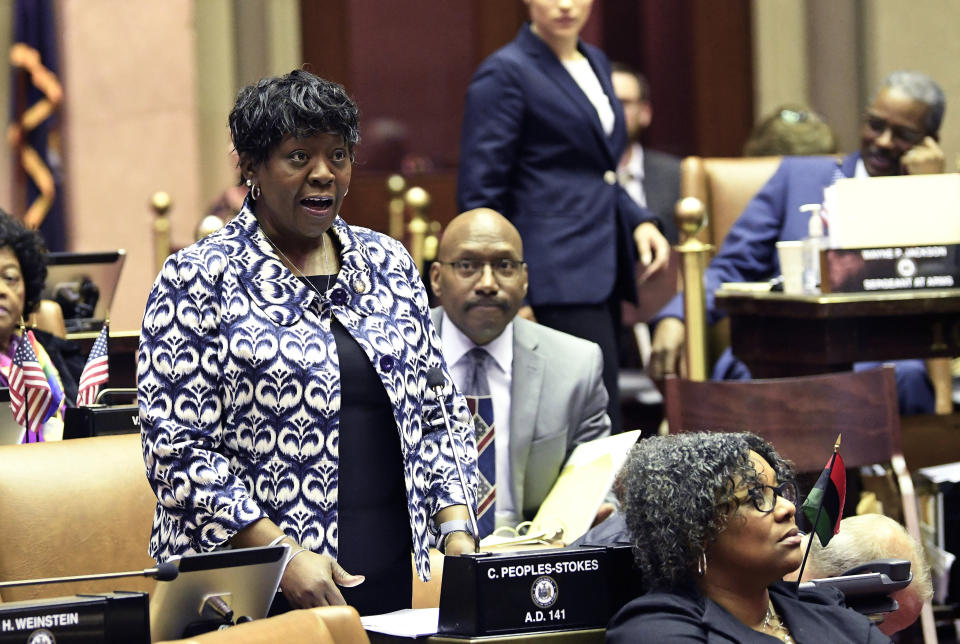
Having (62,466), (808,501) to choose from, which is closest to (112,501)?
(62,466)

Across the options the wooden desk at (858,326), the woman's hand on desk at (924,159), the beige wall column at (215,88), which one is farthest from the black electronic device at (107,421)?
the beige wall column at (215,88)

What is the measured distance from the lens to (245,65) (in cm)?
741

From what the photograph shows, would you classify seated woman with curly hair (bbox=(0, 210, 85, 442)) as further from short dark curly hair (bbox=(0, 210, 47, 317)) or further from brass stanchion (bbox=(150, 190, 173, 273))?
brass stanchion (bbox=(150, 190, 173, 273))

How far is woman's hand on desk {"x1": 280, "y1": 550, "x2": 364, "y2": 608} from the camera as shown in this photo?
89.9 inches

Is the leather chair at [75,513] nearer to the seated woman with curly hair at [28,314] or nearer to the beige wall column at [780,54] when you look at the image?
the seated woman with curly hair at [28,314]

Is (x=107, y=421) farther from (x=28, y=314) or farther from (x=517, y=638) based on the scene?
(x=517, y=638)

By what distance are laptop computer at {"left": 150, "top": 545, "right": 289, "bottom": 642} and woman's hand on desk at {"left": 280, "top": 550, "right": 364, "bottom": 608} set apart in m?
0.10

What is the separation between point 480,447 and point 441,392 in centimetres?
131

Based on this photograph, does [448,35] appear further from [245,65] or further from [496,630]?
[496,630]

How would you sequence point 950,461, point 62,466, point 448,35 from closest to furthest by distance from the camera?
point 62,466
point 950,461
point 448,35

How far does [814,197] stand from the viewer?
17.4 feet

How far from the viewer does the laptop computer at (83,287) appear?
4.70m

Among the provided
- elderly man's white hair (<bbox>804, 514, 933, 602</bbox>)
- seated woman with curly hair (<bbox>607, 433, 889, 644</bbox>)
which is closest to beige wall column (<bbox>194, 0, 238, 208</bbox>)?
elderly man's white hair (<bbox>804, 514, 933, 602</bbox>)

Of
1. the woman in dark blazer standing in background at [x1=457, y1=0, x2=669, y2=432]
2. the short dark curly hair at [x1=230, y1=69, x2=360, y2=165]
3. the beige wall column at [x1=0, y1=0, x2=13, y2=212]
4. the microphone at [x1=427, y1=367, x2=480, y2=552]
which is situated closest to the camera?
the short dark curly hair at [x1=230, y1=69, x2=360, y2=165]
